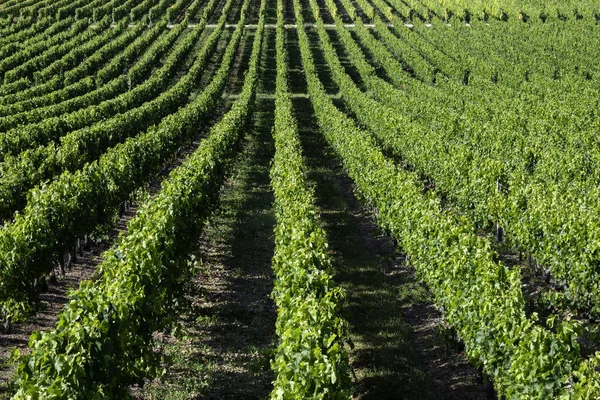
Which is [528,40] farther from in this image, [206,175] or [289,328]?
[289,328]

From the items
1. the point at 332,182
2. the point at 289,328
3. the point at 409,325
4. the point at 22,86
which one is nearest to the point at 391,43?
the point at 22,86

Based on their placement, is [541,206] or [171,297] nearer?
[171,297]

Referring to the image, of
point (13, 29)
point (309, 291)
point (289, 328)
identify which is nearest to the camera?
point (289, 328)

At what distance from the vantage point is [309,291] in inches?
465

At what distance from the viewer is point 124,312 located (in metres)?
10.2

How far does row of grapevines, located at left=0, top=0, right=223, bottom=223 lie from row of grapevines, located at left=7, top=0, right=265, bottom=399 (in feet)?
17.4

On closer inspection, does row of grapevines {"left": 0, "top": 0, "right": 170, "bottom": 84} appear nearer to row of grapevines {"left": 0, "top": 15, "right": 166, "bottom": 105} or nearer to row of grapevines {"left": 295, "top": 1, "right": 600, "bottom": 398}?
row of grapevines {"left": 0, "top": 15, "right": 166, "bottom": 105}

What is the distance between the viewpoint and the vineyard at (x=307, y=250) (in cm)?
1005

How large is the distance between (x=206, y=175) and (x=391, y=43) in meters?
51.7

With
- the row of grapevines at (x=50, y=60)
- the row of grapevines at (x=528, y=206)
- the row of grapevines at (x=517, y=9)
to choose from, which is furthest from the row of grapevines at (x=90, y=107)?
the row of grapevines at (x=517, y=9)

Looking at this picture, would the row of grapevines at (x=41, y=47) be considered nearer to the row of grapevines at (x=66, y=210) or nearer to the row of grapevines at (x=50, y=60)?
the row of grapevines at (x=50, y=60)

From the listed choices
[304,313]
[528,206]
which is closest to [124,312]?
[304,313]

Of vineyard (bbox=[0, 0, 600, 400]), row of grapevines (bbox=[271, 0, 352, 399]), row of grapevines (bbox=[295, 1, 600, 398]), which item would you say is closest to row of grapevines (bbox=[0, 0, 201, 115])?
vineyard (bbox=[0, 0, 600, 400])

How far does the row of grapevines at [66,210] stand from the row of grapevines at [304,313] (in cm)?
533
